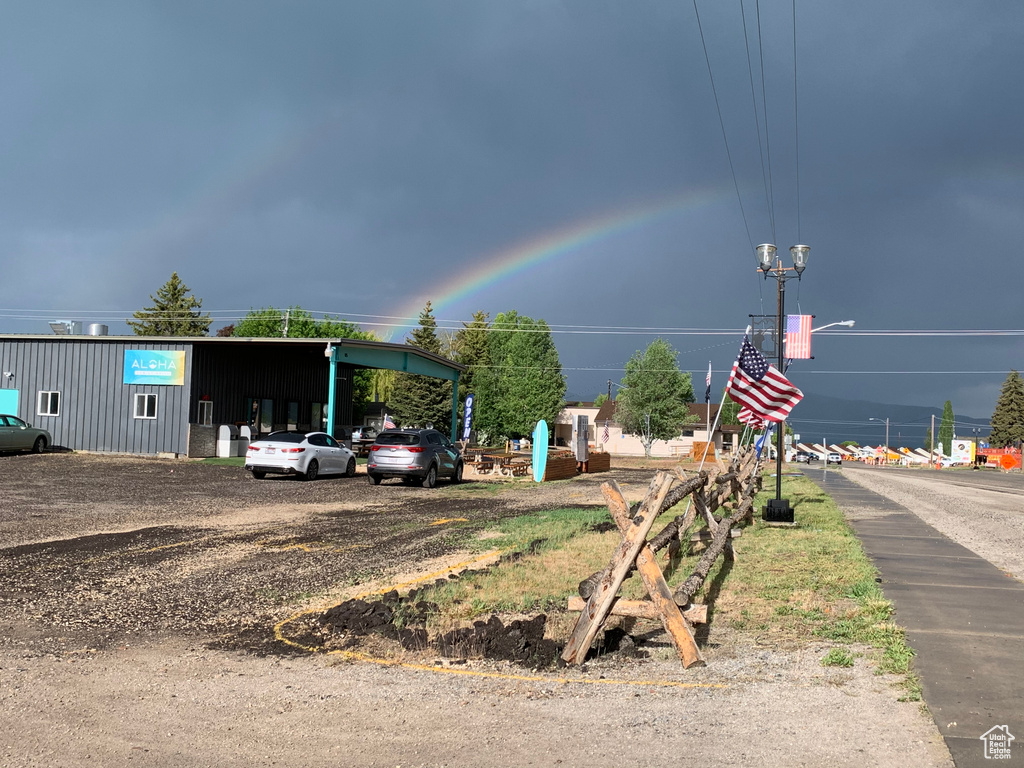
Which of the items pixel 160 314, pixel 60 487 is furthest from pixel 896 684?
pixel 160 314

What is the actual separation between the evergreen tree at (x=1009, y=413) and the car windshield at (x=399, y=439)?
308 ft

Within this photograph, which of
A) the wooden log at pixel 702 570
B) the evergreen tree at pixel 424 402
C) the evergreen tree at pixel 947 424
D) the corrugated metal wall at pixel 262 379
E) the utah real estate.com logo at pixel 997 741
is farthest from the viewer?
the evergreen tree at pixel 947 424

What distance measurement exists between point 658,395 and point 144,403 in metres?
57.2

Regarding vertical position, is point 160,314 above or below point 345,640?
above

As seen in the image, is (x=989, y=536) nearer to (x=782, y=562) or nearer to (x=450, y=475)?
(x=782, y=562)

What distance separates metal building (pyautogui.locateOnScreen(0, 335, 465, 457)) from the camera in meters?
35.8

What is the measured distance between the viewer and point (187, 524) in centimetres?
1436

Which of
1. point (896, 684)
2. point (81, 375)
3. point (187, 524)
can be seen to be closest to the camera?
point (896, 684)

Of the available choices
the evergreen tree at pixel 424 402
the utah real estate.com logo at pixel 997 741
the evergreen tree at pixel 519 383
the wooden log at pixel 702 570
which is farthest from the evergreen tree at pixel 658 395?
the utah real estate.com logo at pixel 997 741

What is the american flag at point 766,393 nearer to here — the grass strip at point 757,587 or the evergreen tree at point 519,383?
the grass strip at point 757,587

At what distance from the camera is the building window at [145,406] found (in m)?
36.0

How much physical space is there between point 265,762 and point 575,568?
6322 millimetres

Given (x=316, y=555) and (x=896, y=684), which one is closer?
(x=896, y=684)

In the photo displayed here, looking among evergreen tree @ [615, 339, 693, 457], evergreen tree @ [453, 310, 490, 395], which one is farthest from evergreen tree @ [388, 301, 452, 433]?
evergreen tree @ [615, 339, 693, 457]
